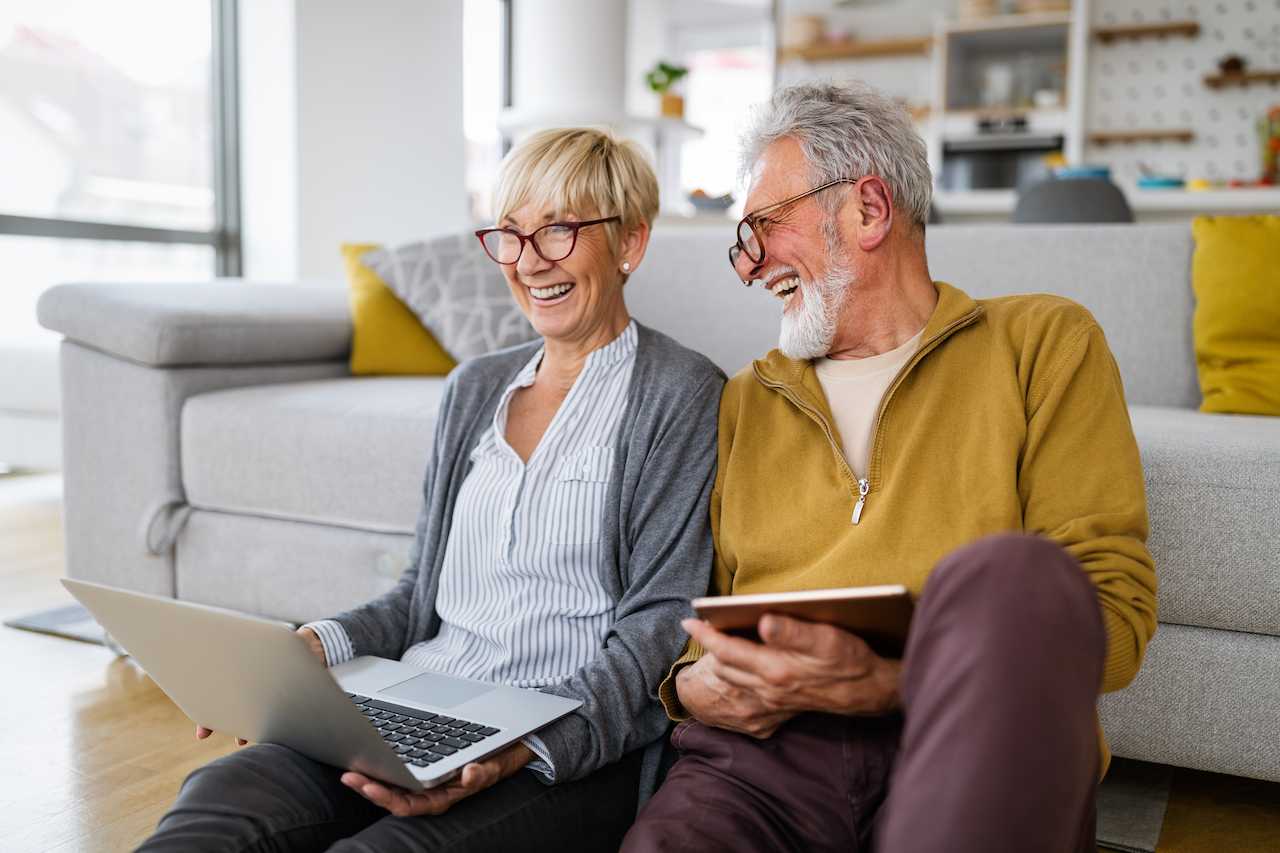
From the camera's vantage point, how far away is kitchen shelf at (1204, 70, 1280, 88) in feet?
20.7

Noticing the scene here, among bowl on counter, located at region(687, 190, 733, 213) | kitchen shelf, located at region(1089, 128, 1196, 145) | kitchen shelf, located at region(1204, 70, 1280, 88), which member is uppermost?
kitchen shelf, located at region(1204, 70, 1280, 88)

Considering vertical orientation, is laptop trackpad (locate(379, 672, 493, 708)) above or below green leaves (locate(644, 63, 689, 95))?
below

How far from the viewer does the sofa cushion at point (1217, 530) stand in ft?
4.80

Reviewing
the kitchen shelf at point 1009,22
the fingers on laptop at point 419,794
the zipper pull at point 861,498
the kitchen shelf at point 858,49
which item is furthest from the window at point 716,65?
the fingers on laptop at point 419,794

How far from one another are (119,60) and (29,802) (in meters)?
3.87

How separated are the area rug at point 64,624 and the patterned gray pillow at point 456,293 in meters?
0.96

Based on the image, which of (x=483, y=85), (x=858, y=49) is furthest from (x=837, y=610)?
(x=858, y=49)

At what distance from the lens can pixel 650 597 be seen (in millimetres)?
1246

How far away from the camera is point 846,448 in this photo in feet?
4.09

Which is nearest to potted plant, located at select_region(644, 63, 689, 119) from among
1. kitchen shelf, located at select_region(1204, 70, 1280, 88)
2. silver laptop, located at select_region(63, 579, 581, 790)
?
kitchen shelf, located at select_region(1204, 70, 1280, 88)

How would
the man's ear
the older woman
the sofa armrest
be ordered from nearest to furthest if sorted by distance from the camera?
the older woman → the man's ear → the sofa armrest

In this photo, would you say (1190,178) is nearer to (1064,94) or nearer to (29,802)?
(1064,94)

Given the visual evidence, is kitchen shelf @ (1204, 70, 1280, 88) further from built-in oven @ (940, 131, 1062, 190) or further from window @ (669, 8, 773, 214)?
window @ (669, 8, 773, 214)

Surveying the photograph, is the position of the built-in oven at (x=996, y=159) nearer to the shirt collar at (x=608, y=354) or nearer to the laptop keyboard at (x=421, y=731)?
the shirt collar at (x=608, y=354)
